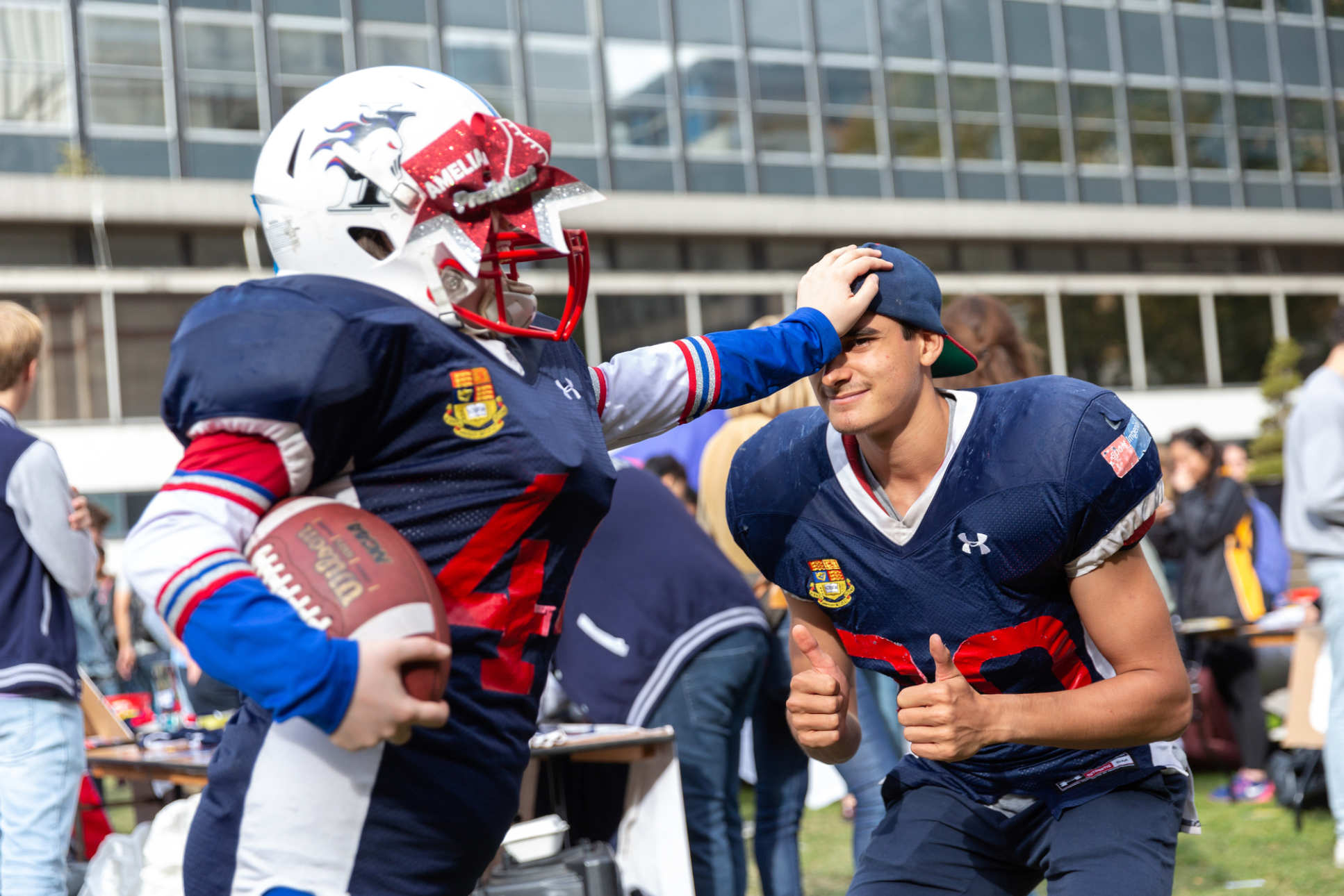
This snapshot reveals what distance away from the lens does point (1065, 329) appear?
1058 inches

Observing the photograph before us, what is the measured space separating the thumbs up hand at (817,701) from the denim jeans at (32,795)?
2590 mm

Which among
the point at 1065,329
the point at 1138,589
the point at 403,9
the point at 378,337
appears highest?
the point at 403,9

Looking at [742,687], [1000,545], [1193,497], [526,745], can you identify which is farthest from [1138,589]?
[1193,497]

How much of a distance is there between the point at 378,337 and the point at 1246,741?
7292 millimetres

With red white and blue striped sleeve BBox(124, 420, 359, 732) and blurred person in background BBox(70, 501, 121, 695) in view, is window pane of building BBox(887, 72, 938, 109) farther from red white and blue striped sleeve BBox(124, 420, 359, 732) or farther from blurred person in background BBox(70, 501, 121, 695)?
red white and blue striped sleeve BBox(124, 420, 359, 732)

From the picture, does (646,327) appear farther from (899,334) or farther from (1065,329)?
(899,334)

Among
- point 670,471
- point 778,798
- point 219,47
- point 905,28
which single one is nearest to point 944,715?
point 778,798

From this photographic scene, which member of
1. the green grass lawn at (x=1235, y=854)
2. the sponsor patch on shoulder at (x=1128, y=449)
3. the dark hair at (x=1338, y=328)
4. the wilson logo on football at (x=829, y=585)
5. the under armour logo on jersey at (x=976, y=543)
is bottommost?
the green grass lawn at (x=1235, y=854)

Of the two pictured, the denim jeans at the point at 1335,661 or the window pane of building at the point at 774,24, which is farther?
the window pane of building at the point at 774,24

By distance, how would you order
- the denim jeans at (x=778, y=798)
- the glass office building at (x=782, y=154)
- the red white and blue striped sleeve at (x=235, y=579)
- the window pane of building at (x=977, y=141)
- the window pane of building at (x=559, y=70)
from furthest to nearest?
the window pane of building at (x=977, y=141)
the window pane of building at (x=559, y=70)
the glass office building at (x=782, y=154)
the denim jeans at (x=778, y=798)
the red white and blue striped sleeve at (x=235, y=579)

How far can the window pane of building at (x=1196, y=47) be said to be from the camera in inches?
1104

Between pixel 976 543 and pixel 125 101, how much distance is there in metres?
19.9

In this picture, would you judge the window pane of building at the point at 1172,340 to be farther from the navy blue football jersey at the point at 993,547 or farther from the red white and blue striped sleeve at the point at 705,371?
the red white and blue striped sleeve at the point at 705,371

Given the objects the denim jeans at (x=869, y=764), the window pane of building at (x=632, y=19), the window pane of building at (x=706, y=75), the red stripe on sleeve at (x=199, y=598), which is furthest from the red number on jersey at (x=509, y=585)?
the window pane of building at (x=706, y=75)
